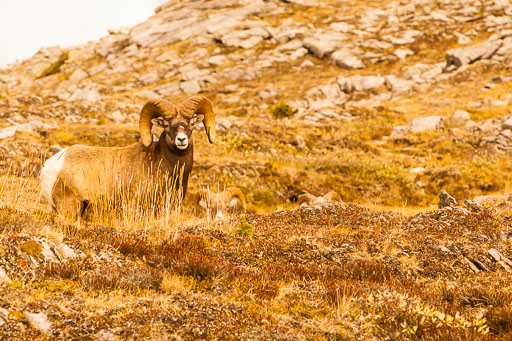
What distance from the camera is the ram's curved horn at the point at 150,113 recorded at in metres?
10.1

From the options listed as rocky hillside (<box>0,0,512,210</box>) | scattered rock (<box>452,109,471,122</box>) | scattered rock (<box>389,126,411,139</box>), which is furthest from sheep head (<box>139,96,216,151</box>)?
scattered rock (<box>452,109,471,122</box>)

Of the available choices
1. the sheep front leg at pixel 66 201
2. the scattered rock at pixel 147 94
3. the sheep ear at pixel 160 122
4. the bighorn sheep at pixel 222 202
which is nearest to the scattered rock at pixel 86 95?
Answer: the scattered rock at pixel 147 94

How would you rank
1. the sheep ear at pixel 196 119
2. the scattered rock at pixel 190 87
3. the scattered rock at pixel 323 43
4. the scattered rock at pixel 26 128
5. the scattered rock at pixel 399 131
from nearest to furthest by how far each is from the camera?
the sheep ear at pixel 196 119 → the scattered rock at pixel 26 128 → the scattered rock at pixel 399 131 → the scattered rock at pixel 190 87 → the scattered rock at pixel 323 43

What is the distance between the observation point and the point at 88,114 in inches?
960

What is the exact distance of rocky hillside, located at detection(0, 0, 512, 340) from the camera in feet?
15.5

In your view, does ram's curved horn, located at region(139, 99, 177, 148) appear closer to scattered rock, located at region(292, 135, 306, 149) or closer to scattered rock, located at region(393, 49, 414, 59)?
scattered rock, located at region(292, 135, 306, 149)

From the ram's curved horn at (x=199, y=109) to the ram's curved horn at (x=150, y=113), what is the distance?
9.1 inches

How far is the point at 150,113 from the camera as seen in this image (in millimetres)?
10273

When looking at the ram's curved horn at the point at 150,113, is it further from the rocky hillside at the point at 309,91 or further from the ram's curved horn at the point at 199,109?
the rocky hillside at the point at 309,91

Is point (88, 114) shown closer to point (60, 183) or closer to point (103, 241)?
point (60, 183)

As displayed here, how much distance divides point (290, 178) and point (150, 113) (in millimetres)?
8884

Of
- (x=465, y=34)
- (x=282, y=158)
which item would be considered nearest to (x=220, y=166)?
(x=282, y=158)

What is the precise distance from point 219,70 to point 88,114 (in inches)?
826

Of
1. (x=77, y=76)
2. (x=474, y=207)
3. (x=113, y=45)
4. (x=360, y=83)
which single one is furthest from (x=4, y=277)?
(x=113, y=45)
